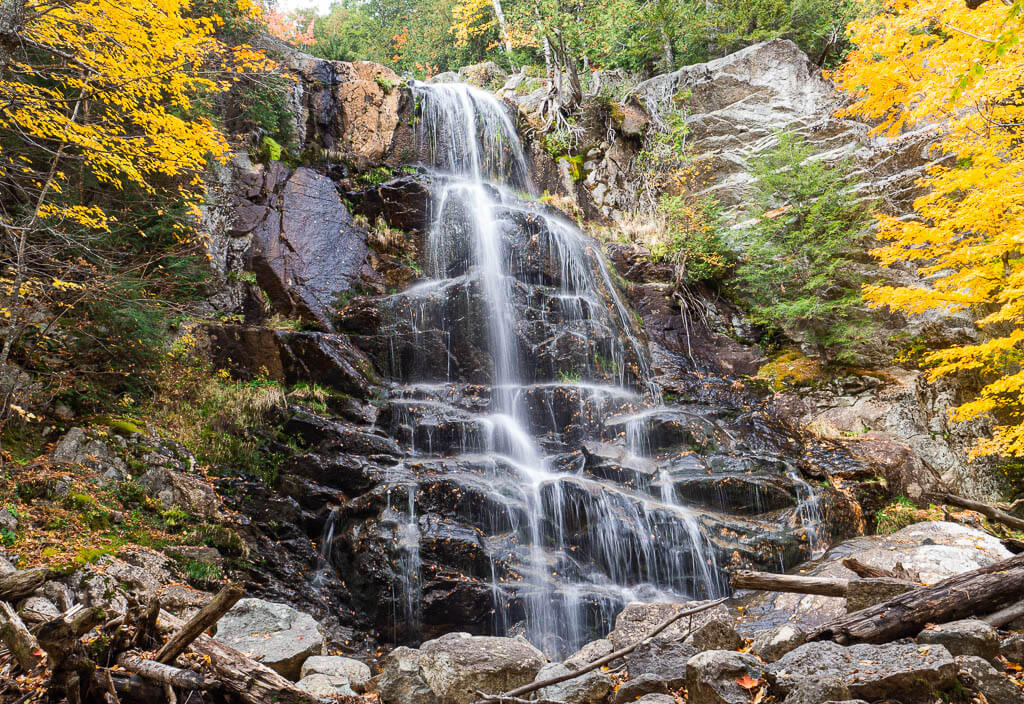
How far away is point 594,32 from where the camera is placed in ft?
59.2

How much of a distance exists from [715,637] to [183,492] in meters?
6.13

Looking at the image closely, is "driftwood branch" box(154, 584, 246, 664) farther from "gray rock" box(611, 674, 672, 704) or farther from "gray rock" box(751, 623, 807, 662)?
"gray rock" box(751, 623, 807, 662)

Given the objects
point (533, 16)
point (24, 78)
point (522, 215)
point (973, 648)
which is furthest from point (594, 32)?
point (973, 648)

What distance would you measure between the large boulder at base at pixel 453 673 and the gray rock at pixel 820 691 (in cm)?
210

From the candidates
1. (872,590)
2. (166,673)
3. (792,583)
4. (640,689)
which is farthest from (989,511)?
(166,673)

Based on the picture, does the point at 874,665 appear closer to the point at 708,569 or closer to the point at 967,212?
the point at 708,569

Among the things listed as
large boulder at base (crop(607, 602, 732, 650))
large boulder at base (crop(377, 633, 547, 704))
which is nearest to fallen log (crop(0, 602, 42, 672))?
large boulder at base (crop(377, 633, 547, 704))

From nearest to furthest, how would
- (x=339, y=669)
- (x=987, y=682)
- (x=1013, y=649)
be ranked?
(x=987, y=682) → (x=1013, y=649) → (x=339, y=669)

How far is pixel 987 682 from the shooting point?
2.35 m

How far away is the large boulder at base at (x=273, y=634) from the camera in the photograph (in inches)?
168

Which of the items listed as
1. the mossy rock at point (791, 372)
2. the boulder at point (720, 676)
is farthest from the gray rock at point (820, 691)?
the mossy rock at point (791, 372)

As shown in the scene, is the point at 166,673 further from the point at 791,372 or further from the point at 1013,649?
the point at 791,372

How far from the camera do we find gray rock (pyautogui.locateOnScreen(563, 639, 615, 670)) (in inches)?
167

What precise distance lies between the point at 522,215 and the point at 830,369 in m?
8.06
